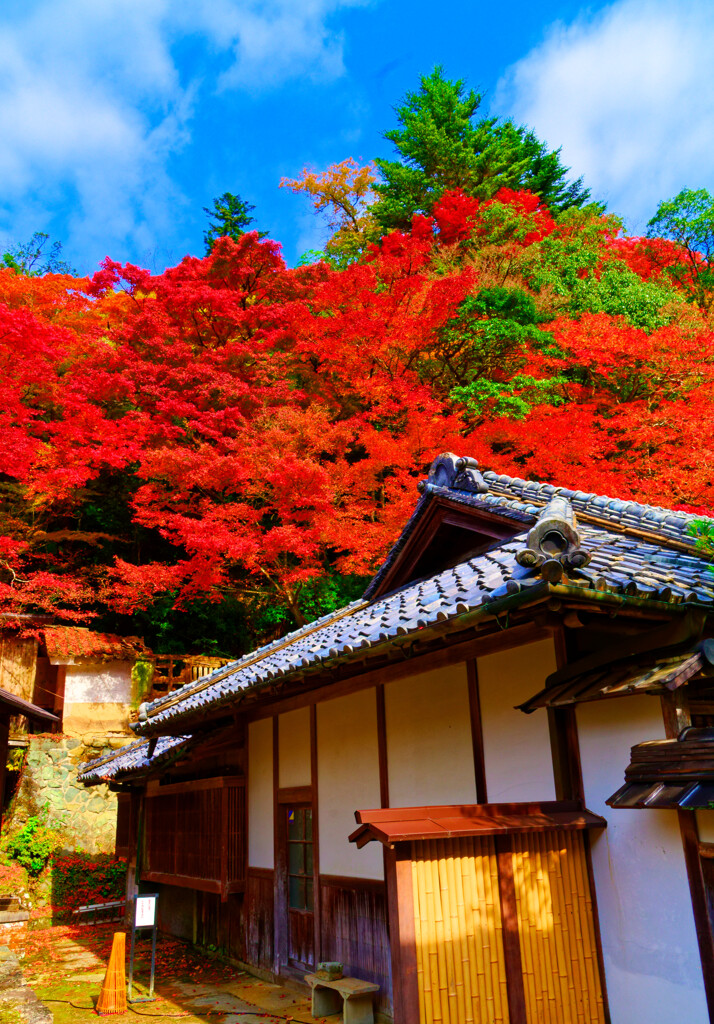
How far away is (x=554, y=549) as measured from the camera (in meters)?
4.96

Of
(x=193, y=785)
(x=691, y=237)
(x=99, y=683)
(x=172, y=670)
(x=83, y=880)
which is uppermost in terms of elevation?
(x=691, y=237)

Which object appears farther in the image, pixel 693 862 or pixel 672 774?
pixel 693 862

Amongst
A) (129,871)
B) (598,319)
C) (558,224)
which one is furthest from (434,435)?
(558,224)

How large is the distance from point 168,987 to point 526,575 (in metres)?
10.1

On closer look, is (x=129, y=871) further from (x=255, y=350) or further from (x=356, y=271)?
(x=356, y=271)

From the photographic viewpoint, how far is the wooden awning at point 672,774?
426 centimetres

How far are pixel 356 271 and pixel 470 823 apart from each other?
19.7 meters

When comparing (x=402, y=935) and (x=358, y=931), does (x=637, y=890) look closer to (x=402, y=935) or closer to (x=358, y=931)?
(x=402, y=935)

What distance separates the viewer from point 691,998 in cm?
464

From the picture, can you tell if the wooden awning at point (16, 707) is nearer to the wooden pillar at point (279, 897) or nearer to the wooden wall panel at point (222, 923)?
the wooden pillar at point (279, 897)

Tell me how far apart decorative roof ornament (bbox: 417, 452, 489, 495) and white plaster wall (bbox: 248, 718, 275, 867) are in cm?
462

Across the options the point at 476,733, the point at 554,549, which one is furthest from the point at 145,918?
the point at 554,549

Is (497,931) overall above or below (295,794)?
below

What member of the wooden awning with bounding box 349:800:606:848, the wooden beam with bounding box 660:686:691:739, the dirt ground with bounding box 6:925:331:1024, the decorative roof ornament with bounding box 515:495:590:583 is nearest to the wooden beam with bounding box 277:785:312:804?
the dirt ground with bounding box 6:925:331:1024
